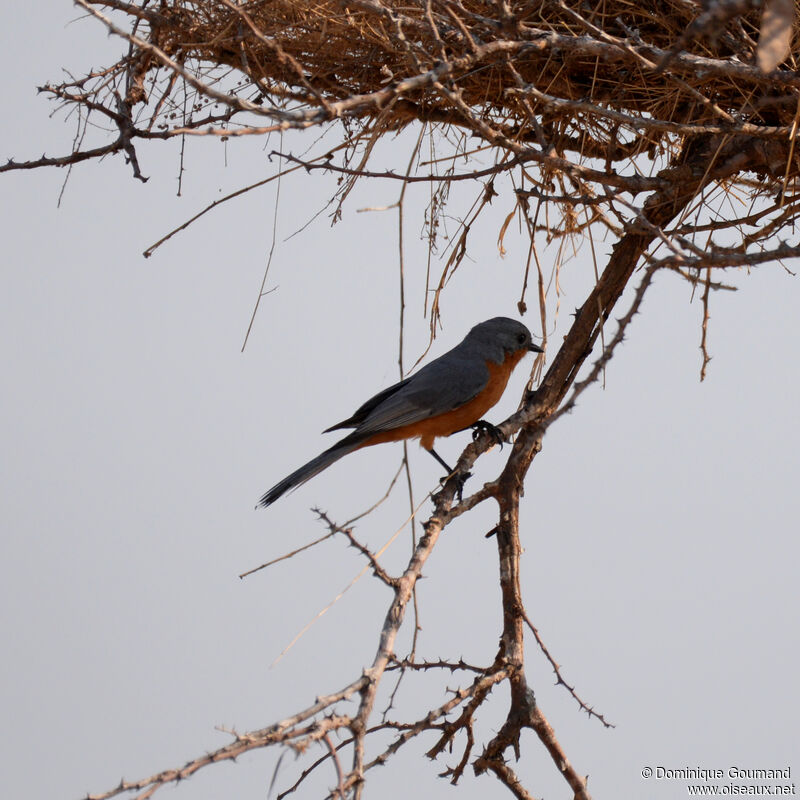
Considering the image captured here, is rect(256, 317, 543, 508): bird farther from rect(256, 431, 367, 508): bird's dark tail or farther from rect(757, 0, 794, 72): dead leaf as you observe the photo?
rect(757, 0, 794, 72): dead leaf

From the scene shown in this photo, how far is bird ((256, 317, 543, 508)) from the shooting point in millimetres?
2117

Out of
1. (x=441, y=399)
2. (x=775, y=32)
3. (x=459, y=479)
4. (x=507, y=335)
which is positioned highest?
(x=507, y=335)

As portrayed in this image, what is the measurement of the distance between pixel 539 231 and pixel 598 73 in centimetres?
35

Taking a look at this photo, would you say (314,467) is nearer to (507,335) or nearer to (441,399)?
(441,399)

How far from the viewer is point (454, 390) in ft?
7.36

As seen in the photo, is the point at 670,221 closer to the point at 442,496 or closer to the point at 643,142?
the point at 643,142

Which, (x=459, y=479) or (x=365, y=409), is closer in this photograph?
(x=459, y=479)

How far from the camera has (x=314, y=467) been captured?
2.05 meters

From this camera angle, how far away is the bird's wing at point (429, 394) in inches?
84.5

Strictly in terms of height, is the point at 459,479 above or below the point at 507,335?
below

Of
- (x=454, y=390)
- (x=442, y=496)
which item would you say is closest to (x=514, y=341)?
(x=454, y=390)

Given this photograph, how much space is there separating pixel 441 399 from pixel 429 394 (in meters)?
0.03

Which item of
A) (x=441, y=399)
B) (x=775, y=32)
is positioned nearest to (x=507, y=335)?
(x=441, y=399)

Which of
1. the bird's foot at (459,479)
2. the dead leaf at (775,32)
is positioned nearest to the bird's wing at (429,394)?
the bird's foot at (459,479)
